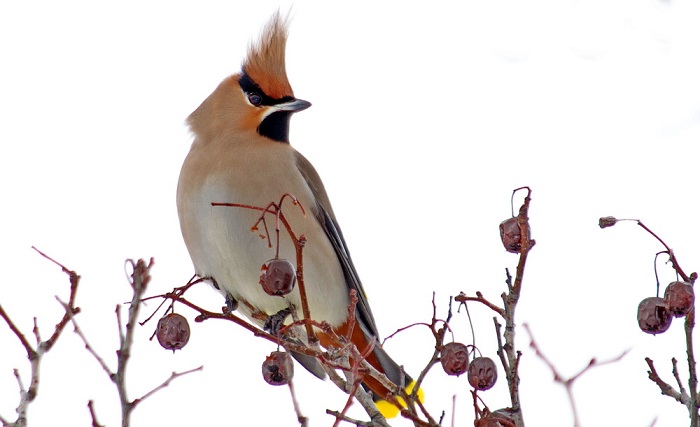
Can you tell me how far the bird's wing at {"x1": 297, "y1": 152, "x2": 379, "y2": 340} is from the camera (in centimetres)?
365

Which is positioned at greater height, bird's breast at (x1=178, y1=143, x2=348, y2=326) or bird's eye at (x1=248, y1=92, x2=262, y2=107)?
bird's eye at (x1=248, y1=92, x2=262, y2=107)

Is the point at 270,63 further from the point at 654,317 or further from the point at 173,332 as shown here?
the point at 654,317

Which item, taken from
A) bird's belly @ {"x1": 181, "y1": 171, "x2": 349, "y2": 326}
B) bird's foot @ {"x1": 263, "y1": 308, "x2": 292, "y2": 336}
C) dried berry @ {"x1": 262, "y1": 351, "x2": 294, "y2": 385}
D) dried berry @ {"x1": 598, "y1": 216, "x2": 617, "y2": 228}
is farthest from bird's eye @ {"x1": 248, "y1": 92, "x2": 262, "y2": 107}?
→ dried berry @ {"x1": 598, "y1": 216, "x2": 617, "y2": 228}

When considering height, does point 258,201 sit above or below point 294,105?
below

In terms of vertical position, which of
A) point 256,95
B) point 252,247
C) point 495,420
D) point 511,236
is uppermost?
point 256,95

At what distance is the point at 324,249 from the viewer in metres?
3.67

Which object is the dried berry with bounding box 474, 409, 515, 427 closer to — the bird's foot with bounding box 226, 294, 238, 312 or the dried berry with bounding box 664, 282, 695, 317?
the dried berry with bounding box 664, 282, 695, 317

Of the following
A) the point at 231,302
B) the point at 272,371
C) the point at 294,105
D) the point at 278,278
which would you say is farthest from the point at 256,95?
the point at 278,278

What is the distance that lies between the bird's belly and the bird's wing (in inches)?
2.8

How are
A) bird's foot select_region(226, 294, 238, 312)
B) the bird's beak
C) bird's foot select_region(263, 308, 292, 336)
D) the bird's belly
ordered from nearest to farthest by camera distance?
bird's foot select_region(263, 308, 292, 336), the bird's belly, bird's foot select_region(226, 294, 238, 312), the bird's beak

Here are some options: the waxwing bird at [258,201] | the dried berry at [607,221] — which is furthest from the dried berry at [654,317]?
the waxwing bird at [258,201]

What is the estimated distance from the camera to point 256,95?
390 centimetres

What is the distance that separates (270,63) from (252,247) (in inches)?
36.5

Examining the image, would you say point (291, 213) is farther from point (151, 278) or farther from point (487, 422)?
point (487, 422)
